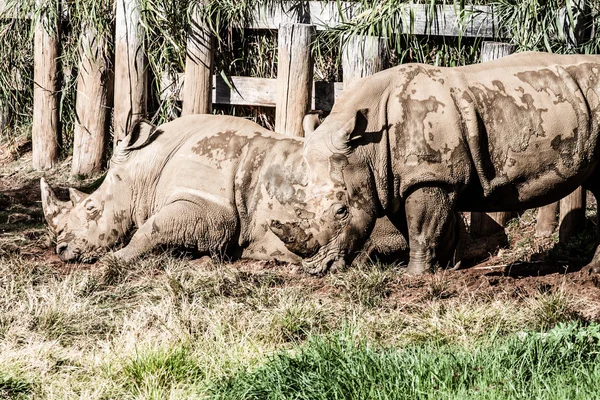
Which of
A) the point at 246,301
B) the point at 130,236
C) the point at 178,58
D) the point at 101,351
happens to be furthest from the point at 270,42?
the point at 101,351

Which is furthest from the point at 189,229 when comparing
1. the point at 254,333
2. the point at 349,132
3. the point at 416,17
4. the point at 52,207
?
the point at 416,17

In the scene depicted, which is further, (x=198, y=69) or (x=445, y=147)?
(x=198, y=69)

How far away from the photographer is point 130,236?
7504mm

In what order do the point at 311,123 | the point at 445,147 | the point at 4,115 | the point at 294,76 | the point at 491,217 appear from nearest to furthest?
the point at 445,147, the point at 311,123, the point at 491,217, the point at 294,76, the point at 4,115

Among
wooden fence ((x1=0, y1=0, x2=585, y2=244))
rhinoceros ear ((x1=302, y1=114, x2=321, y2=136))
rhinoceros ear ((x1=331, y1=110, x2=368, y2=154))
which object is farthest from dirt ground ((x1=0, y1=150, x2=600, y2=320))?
rhinoceros ear ((x1=302, y1=114, x2=321, y2=136))

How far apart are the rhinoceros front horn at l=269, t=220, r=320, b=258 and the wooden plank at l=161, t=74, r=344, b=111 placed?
87.9 inches

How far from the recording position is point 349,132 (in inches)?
→ 249

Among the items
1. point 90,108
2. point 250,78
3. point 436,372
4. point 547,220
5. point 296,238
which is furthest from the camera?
point 90,108

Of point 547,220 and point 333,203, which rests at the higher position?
point 333,203

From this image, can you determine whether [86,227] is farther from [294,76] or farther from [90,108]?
[90,108]

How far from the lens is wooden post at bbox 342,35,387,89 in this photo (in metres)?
8.07

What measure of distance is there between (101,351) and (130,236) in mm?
2450

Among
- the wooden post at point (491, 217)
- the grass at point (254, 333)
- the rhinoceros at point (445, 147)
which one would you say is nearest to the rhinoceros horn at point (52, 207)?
the grass at point (254, 333)

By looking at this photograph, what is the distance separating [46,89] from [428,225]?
4963 mm
